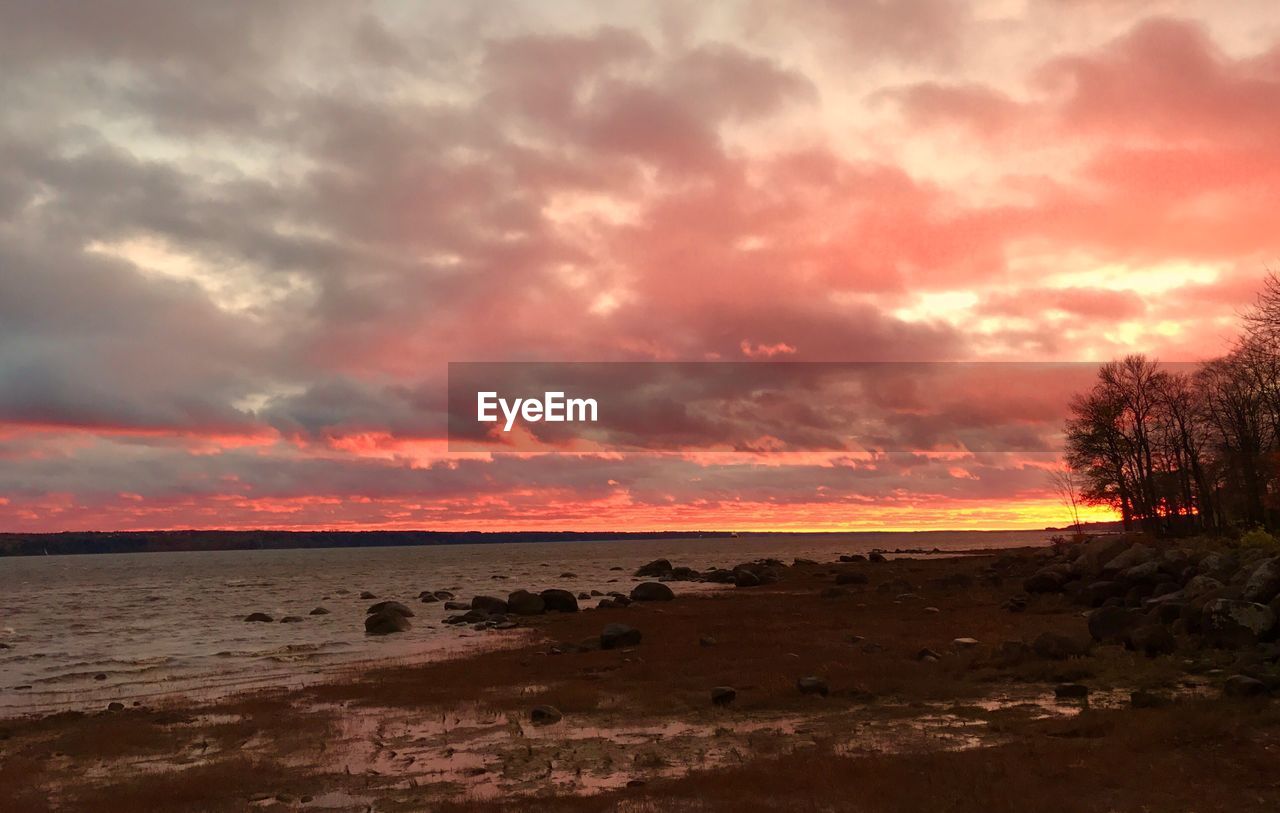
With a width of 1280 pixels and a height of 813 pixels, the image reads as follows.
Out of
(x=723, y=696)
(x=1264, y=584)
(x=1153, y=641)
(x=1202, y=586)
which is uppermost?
(x=1264, y=584)

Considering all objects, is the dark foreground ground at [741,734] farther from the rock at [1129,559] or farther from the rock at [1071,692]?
the rock at [1129,559]

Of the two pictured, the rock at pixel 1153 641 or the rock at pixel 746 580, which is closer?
the rock at pixel 1153 641

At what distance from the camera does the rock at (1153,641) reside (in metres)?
21.8

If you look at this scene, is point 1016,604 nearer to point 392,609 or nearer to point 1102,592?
point 1102,592

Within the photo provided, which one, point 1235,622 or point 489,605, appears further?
point 489,605

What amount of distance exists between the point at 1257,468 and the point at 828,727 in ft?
176

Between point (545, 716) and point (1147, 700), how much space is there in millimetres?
12458

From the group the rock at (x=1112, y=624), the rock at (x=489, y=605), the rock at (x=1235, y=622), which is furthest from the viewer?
the rock at (x=489, y=605)

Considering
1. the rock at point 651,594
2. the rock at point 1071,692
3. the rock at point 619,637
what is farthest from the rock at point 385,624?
the rock at point 1071,692

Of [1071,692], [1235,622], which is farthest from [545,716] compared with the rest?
[1235,622]

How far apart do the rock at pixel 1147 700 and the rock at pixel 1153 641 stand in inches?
216

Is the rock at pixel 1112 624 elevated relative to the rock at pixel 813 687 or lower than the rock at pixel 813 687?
elevated

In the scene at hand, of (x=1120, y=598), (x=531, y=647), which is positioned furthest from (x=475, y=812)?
(x=1120, y=598)

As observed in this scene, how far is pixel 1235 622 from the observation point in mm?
21172
